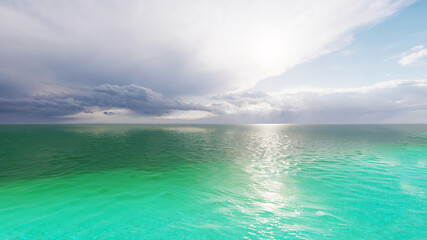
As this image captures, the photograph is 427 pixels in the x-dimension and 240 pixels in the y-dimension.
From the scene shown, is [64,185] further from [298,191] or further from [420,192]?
[420,192]

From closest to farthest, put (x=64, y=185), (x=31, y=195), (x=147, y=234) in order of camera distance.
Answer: (x=147, y=234), (x=31, y=195), (x=64, y=185)

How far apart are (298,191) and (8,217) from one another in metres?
21.9

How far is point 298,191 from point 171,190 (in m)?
12.0

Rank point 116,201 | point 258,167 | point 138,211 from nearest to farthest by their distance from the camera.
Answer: point 138,211
point 116,201
point 258,167

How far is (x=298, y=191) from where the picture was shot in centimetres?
1514

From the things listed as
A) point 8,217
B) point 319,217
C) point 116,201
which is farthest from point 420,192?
point 8,217

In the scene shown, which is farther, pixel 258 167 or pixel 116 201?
pixel 258 167

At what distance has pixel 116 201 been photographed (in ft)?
43.7

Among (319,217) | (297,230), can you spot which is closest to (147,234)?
(297,230)

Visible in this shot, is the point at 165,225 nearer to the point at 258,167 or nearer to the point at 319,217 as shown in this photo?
the point at 319,217

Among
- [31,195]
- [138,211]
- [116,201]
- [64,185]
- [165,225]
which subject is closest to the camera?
[165,225]

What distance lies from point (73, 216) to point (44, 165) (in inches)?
840

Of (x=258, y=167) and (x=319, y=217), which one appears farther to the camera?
(x=258, y=167)

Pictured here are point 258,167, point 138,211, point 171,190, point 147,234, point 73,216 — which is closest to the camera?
point 147,234
